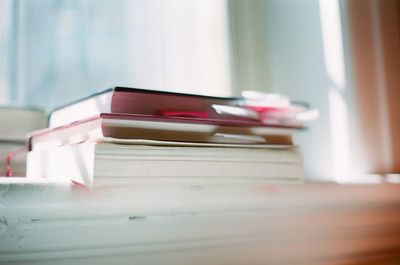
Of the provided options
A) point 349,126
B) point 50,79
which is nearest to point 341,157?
point 349,126

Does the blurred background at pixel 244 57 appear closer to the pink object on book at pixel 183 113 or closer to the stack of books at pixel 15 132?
the stack of books at pixel 15 132

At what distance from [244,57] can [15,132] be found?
0.44m

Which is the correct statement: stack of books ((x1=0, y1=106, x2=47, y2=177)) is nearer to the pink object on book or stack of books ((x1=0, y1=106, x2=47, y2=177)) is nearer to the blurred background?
the blurred background

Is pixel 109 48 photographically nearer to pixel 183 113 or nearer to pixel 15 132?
pixel 15 132

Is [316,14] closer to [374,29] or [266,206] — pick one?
[374,29]

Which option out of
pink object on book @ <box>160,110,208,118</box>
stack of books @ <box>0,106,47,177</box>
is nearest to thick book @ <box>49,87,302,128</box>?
pink object on book @ <box>160,110,208,118</box>

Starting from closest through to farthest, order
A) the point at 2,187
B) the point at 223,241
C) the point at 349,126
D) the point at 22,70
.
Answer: the point at 2,187, the point at 223,241, the point at 22,70, the point at 349,126

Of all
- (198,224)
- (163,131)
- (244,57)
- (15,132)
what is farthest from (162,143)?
(244,57)

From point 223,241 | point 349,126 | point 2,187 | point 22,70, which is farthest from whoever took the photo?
point 349,126

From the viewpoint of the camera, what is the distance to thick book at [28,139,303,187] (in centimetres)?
47

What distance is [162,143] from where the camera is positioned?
0.51 meters

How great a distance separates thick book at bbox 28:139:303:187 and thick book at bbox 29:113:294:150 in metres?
0.01

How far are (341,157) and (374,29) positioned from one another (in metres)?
0.26

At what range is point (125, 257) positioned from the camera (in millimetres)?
543
